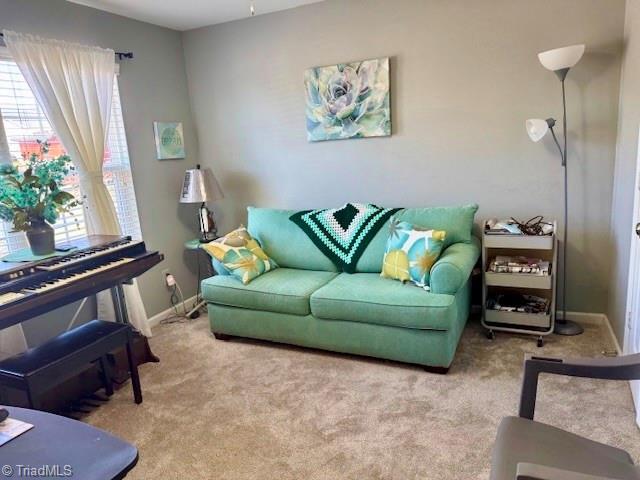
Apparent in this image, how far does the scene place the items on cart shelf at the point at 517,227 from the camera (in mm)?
2811

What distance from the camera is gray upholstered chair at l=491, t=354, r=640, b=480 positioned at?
4.00 feet

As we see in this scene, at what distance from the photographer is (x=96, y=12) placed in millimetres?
3135

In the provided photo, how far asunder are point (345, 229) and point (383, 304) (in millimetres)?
815

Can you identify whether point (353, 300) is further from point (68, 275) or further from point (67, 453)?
point (67, 453)

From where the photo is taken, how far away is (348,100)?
3.39 meters

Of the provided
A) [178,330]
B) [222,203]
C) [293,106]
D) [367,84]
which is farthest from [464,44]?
[178,330]

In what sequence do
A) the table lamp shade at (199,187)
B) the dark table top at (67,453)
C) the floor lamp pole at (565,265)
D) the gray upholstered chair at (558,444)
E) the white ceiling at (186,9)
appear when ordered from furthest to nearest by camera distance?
the table lamp shade at (199,187), the white ceiling at (186,9), the floor lamp pole at (565,265), the gray upholstered chair at (558,444), the dark table top at (67,453)

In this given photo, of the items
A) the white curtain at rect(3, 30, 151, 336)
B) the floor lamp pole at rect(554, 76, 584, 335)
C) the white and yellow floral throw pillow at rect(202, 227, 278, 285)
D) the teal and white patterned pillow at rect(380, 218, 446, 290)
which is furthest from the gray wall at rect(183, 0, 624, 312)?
the white curtain at rect(3, 30, 151, 336)

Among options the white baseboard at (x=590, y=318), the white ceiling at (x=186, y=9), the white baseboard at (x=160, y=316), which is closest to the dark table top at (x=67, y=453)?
the white baseboard at (x=160, y=316)

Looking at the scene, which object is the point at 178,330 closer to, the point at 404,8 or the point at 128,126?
the point at 128,126

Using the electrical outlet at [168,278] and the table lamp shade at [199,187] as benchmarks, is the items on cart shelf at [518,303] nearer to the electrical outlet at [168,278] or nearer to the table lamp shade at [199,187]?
the table lamp shade at [199,187]

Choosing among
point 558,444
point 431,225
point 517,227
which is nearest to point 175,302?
point 431,225

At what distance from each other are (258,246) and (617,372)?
8.24ft

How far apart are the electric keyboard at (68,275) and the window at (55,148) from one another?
0.34m
